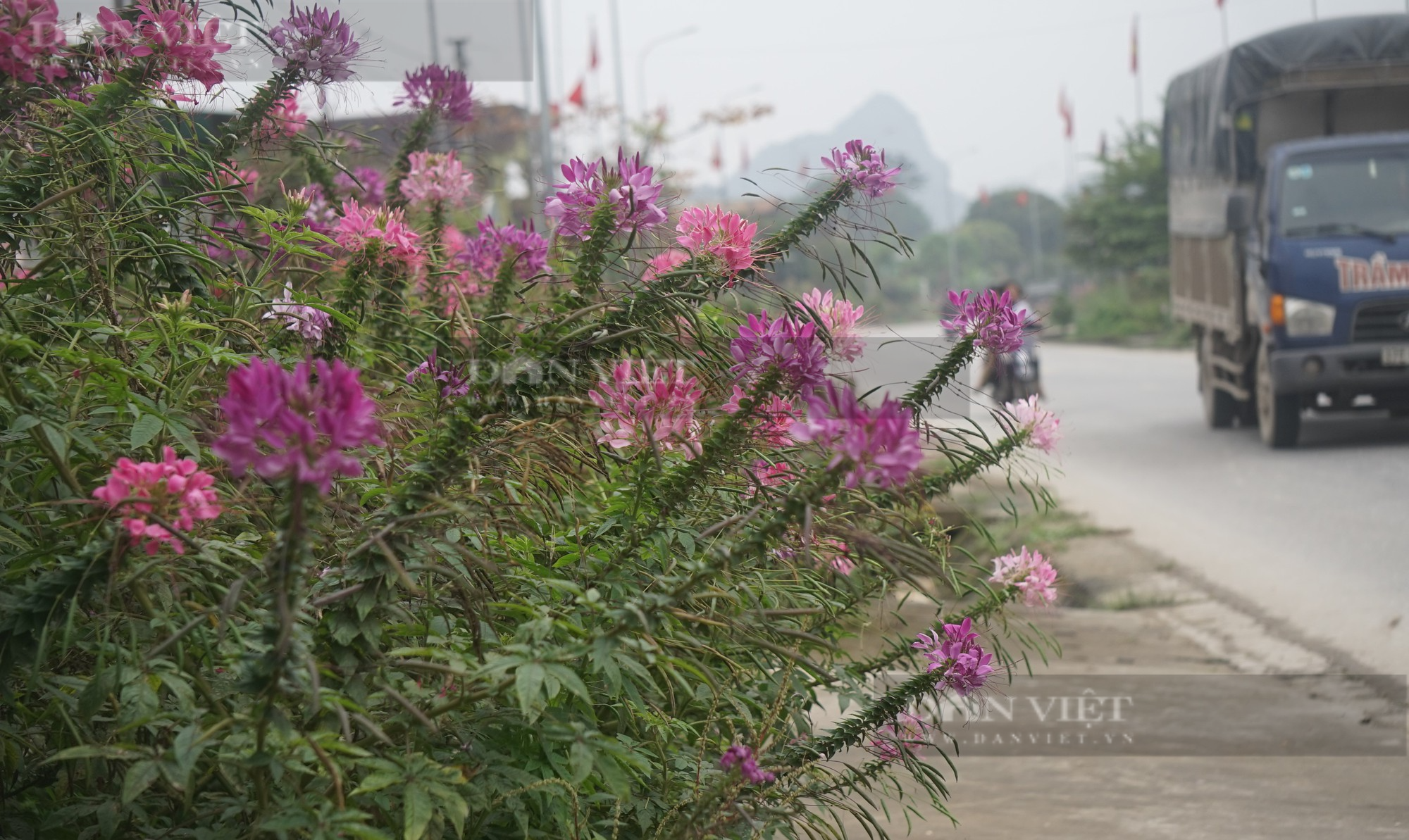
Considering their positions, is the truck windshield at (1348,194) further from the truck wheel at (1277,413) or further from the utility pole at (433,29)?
the utility pole at (433,29)

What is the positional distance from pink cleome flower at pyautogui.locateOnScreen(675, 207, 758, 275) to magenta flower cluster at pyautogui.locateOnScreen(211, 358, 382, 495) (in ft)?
3.03

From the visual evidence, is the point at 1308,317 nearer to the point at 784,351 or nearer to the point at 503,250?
the point at 503,250

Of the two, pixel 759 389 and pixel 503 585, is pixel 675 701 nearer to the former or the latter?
pixel 503 585

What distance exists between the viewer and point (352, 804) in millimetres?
1890

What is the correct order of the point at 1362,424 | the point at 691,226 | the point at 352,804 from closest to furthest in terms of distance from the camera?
the point at 352,804 → the point at 691,226 → the point at 1362,424

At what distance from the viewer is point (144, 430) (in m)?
1.99

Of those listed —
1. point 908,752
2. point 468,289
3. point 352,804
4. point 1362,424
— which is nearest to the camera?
point 352,804

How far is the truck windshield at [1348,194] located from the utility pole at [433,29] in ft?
27.3

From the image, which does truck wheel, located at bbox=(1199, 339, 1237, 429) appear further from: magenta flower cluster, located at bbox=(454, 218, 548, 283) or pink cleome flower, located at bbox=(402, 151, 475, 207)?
magenta flower cluster, located at bbox=(454, 218, 548, 283)

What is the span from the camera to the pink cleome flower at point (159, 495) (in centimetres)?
174

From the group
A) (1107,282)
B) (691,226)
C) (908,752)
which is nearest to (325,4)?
(691,226)

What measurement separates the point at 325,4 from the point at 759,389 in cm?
136

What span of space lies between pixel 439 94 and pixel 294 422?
253 cm

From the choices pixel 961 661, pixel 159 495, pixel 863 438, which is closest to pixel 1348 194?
pixel 961 661
